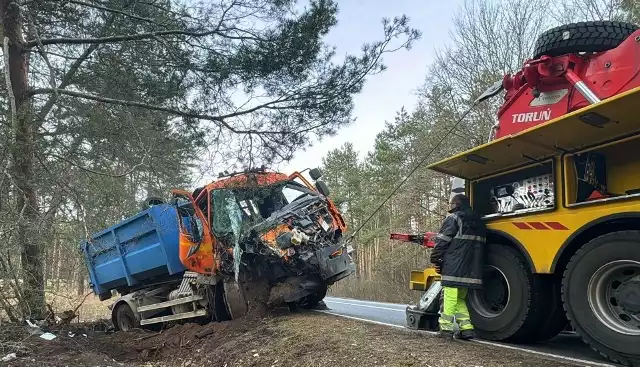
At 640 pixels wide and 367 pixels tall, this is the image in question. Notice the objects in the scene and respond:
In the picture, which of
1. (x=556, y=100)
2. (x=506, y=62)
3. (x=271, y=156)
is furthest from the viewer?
(x=506, y=62)

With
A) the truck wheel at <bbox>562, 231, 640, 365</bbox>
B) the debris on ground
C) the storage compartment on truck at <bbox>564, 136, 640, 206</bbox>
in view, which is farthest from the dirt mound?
the storage compartment on truck at <bbox>564, 136, 640, 206</bbox>

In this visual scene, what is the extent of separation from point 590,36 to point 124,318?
9.10m

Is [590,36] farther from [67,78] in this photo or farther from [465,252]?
[67,78]

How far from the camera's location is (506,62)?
62.4 feet

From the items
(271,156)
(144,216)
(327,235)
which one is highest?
(271,156)

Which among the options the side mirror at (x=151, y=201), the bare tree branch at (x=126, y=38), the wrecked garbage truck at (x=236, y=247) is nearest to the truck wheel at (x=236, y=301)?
the wrecked garbage truck at (x=236, y=247)

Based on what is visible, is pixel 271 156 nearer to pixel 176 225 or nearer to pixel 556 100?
pixel 176 225

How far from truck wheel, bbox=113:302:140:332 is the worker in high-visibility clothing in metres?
6.56

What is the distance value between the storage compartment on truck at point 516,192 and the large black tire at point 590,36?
117 cm

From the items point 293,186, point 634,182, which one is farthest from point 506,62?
point 634,182

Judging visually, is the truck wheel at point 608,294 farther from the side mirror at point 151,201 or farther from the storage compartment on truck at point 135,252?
the side mirror at point 151,201

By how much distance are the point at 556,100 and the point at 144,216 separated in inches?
269

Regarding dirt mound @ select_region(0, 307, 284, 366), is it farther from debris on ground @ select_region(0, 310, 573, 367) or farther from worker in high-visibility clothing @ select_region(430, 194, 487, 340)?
worker in high-visibility clothing @ select_region(430, 194, 487, 340)

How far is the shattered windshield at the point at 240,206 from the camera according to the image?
8289 millimetres
